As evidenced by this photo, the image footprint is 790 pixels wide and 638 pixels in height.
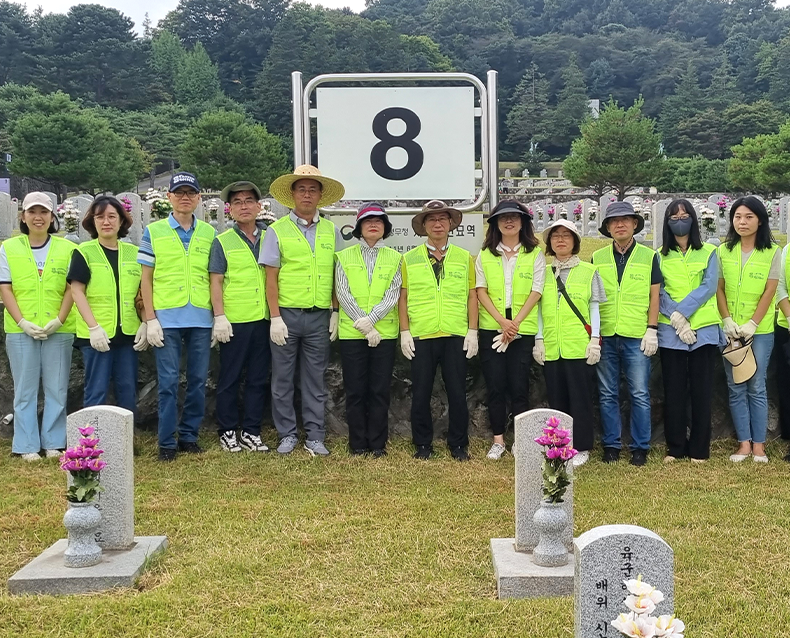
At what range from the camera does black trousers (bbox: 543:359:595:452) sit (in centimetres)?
541

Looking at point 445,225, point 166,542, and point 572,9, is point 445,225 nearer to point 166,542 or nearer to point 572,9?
point 166,542

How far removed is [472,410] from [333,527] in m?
2.19

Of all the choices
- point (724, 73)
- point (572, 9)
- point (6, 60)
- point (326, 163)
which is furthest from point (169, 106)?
point (572, 9)

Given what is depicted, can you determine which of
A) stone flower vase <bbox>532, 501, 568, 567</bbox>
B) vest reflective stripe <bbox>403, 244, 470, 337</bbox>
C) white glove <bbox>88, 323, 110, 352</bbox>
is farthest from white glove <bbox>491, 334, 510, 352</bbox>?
white glove <bbox>88, 323, 110, 352</bbox>

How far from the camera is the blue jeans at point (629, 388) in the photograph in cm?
552

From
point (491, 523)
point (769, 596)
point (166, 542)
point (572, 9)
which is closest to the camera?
point (769, 596)

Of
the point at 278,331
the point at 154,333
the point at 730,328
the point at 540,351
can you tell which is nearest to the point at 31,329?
the point at 154,333

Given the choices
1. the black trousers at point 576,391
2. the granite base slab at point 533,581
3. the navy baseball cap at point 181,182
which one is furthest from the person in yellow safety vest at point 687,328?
the navy baseball cap at point 181,182

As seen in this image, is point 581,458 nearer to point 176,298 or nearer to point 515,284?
point 515,284

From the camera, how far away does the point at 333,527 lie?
426 centimetres

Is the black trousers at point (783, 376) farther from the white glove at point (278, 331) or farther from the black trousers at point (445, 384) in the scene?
the white glove at point (278, 331)

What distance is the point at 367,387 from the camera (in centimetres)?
569

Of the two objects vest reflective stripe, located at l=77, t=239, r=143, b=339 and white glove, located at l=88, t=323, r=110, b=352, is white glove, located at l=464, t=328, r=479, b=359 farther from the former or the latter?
white glove, located at l=88, t=323, r=110, b=352

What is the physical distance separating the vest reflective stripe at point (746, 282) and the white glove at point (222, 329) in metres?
3.65
